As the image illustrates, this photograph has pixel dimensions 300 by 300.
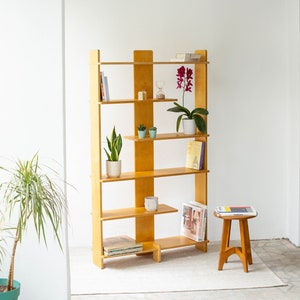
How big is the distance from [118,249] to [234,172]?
1396mm

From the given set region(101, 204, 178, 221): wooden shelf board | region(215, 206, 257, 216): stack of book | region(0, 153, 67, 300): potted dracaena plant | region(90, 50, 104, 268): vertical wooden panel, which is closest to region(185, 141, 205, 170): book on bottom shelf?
region(101, 204, 178, 221): wooden shelf board

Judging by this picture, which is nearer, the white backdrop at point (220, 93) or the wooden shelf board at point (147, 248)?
the wooden shelf board at point (147, 248)

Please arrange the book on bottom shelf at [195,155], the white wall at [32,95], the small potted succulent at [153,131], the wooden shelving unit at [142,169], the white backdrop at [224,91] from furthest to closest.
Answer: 1. the white backdrop at [224,91]
2. the book on bottom shelf at [195,155]
3. the small potted succulent at [153,131]
4. the wooden shelving unit at [142,169]
5. the white wall at [32,95]

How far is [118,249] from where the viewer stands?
5.60 m

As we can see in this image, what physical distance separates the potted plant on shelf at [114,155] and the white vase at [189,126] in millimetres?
599

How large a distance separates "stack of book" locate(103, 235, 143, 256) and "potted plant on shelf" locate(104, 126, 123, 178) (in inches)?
22.6

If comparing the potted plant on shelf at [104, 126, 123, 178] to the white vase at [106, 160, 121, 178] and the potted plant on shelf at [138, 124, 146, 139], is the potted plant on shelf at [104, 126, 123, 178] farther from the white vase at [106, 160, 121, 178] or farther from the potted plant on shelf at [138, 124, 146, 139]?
the potted plant on shelf at [138, 124, 146, 139]

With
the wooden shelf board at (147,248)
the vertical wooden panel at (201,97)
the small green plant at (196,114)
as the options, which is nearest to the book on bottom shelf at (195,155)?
the vertical wooden panel at (201,97)

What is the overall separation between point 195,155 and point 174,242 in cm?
77

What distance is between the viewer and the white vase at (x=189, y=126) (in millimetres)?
5785

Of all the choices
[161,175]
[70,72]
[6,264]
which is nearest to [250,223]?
[161,175]

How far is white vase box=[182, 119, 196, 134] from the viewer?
579 centimetres

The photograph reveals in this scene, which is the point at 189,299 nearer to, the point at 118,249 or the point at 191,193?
the point at 118,249

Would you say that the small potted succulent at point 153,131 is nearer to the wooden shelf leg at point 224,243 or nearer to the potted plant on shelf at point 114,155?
the potted plant on shelf at point 114,155
